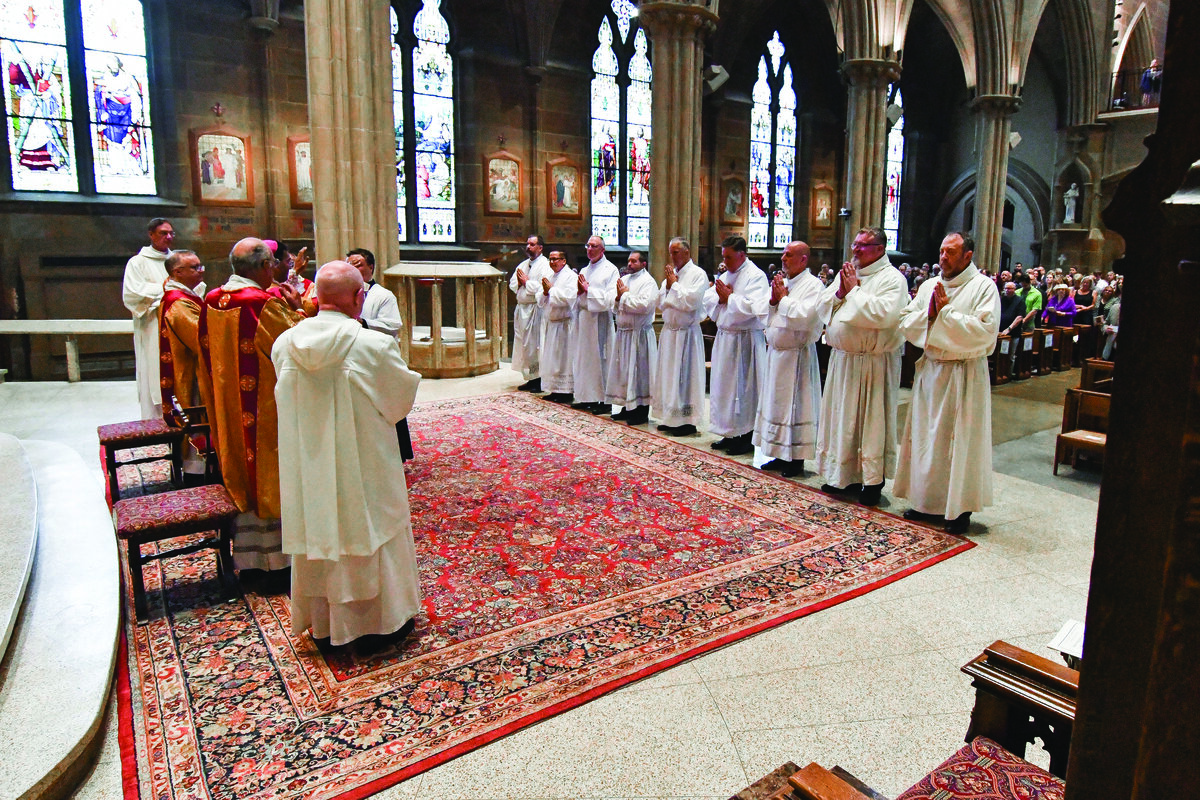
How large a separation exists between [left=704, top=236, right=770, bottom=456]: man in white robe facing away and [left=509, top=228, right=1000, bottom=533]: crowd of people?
13mm

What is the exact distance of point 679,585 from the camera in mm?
4023

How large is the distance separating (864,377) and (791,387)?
811 millimetres

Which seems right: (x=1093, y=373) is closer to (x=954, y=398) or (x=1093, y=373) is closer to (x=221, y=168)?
(x=954, y=398)

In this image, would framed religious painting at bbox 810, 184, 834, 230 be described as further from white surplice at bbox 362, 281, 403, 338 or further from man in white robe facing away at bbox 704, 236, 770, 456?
white surplice at bbox 362, 281, 403, 338

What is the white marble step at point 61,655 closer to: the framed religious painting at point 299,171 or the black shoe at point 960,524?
the black shoe at point 960,524

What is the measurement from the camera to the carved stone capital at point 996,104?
18.1 meters

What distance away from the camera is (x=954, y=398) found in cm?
474

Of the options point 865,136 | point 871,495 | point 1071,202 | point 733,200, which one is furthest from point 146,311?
point 1071,202

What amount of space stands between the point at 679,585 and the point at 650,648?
691 millimetres

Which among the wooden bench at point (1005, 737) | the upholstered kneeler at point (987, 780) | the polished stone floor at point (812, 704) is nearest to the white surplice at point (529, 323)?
the polished stone floor at point (812, 704)

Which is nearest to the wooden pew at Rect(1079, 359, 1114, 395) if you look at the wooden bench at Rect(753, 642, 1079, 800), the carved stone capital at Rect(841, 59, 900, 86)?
the wooden bench at Rect(753, 642, 1079, 800)

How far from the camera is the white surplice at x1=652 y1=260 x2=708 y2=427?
7.38 metres

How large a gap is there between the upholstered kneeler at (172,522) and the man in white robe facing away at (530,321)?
5858 mm

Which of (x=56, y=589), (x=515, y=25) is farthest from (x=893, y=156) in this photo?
(x=56, y=589)
